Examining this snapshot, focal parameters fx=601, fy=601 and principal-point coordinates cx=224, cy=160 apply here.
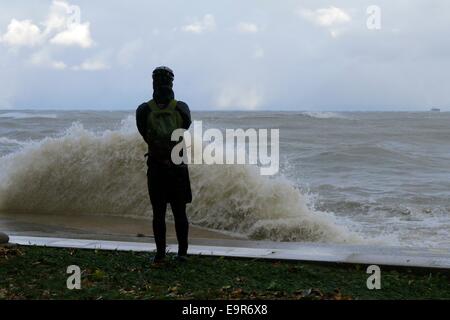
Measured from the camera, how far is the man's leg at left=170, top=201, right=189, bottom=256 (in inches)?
238

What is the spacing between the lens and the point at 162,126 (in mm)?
5785

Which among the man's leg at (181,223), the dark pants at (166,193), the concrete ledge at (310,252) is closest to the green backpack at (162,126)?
the dark pants at (166,193)

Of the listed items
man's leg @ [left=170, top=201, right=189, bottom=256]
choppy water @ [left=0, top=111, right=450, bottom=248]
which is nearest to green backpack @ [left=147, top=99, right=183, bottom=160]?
man's leg @ [left=170, top=201, right=189, bottom=256]

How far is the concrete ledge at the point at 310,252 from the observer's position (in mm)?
6129

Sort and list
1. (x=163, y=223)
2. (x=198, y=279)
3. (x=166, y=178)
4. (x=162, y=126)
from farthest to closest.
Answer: (x=163, y=223) → (x=166, y=178) → (x=162, y=126) → (x=198, y=279)

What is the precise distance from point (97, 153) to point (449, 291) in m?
9.08

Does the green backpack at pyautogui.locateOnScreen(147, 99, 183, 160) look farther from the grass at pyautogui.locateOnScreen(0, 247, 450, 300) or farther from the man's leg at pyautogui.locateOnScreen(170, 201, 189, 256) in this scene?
the grass at pyautogui.locateOnScreen(0, 247, 450, 300)

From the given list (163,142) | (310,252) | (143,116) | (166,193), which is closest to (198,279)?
(166,193)

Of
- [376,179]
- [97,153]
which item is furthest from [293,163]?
[97,153]

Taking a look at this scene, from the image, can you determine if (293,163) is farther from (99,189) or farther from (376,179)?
(99,189)

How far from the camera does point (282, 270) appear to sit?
230 inches

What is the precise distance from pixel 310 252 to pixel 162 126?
2293mm

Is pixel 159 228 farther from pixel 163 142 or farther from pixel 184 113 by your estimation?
A: pixel 184 113

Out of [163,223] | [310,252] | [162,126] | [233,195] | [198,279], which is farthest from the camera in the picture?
[233,195]
